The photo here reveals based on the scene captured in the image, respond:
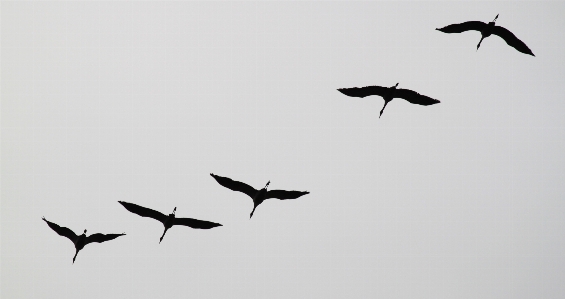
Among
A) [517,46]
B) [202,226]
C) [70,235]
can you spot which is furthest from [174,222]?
[517,46]

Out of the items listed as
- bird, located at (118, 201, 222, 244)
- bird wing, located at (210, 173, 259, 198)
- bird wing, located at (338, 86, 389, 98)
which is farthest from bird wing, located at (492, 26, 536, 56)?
bird, located at (118, 201, 222, 244)

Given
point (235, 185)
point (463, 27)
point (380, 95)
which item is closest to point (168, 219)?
point (235, 185)

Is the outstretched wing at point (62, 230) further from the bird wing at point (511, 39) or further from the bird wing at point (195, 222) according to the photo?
the bird wing at point (511, 39)

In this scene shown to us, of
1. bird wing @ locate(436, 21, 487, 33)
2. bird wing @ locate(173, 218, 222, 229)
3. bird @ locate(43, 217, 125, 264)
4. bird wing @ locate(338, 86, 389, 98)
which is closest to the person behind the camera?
bird wing @ locate(436, 21, 487, 33)

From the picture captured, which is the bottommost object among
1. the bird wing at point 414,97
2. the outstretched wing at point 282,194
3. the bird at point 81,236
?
the bird at point 81,236

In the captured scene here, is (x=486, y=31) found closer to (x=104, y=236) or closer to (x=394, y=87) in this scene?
(x=394, y=87)

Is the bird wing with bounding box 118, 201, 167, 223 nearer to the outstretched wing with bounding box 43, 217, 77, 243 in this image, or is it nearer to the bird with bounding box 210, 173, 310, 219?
the bird with bounding box 210, 173, 310, 219

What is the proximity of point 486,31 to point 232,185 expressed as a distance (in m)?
15.7

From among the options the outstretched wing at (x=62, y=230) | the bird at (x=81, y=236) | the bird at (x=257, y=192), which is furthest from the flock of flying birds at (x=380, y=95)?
the outstretched wing at (x=62, y=230)

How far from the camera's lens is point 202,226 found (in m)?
36.8

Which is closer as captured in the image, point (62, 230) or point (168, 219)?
point (168, 219)

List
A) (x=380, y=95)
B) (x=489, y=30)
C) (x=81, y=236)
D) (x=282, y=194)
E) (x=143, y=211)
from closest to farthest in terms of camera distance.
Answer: (x=489, y=30) → (x=380, y=95) → (x=282, y=194) → (x=143, y=211) → (x=81, y=236)

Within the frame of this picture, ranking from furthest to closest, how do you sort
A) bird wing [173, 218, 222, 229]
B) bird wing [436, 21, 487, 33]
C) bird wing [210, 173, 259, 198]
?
1. bird wing [173, 218, 222, 229]
2. bird wing [210, 173, 259, 198]
3. bird wing [436, 21, 487, 33]

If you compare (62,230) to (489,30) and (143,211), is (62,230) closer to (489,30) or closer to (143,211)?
(143,211)
